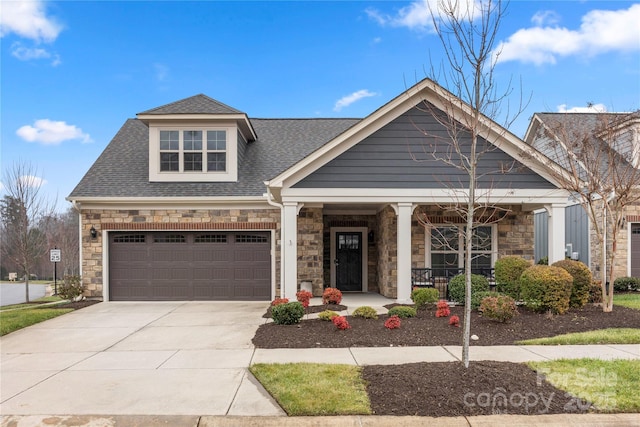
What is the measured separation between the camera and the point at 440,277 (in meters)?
11.6

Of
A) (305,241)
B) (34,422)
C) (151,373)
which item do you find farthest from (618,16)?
(34,422)

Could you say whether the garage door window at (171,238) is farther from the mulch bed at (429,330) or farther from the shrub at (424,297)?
the shrub at (424,297)

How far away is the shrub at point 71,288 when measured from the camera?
1159 cm

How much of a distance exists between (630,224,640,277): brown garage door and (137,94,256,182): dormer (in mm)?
12989

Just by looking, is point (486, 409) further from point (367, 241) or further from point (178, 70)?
point (178, 70)

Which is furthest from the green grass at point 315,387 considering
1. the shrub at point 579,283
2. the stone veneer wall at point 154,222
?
the stone veneer wall at point 154,222

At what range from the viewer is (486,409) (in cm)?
399

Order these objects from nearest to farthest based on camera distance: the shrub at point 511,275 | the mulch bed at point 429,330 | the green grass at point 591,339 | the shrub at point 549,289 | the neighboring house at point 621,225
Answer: the green grass at point 591,339 < the mulch bed at point 429,330 < the shrub at point 549,289 < the shrub at point 511,275 < the neighboring house at point 621,225

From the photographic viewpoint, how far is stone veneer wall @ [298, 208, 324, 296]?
1222cm

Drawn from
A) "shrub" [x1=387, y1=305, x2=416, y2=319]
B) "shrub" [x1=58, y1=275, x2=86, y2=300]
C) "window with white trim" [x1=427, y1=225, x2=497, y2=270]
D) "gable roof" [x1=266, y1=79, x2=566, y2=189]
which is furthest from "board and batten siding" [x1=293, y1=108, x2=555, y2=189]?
"shrub" [x1=58, y1=275, x2=86, y2=300]

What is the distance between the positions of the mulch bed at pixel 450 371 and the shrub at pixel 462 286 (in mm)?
1395

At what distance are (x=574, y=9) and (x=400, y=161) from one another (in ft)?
21.3

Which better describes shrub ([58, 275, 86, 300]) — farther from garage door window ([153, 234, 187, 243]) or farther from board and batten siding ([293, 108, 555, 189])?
board and batten siding ([293, 108, 555, 189])

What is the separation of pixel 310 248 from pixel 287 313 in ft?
14.6
